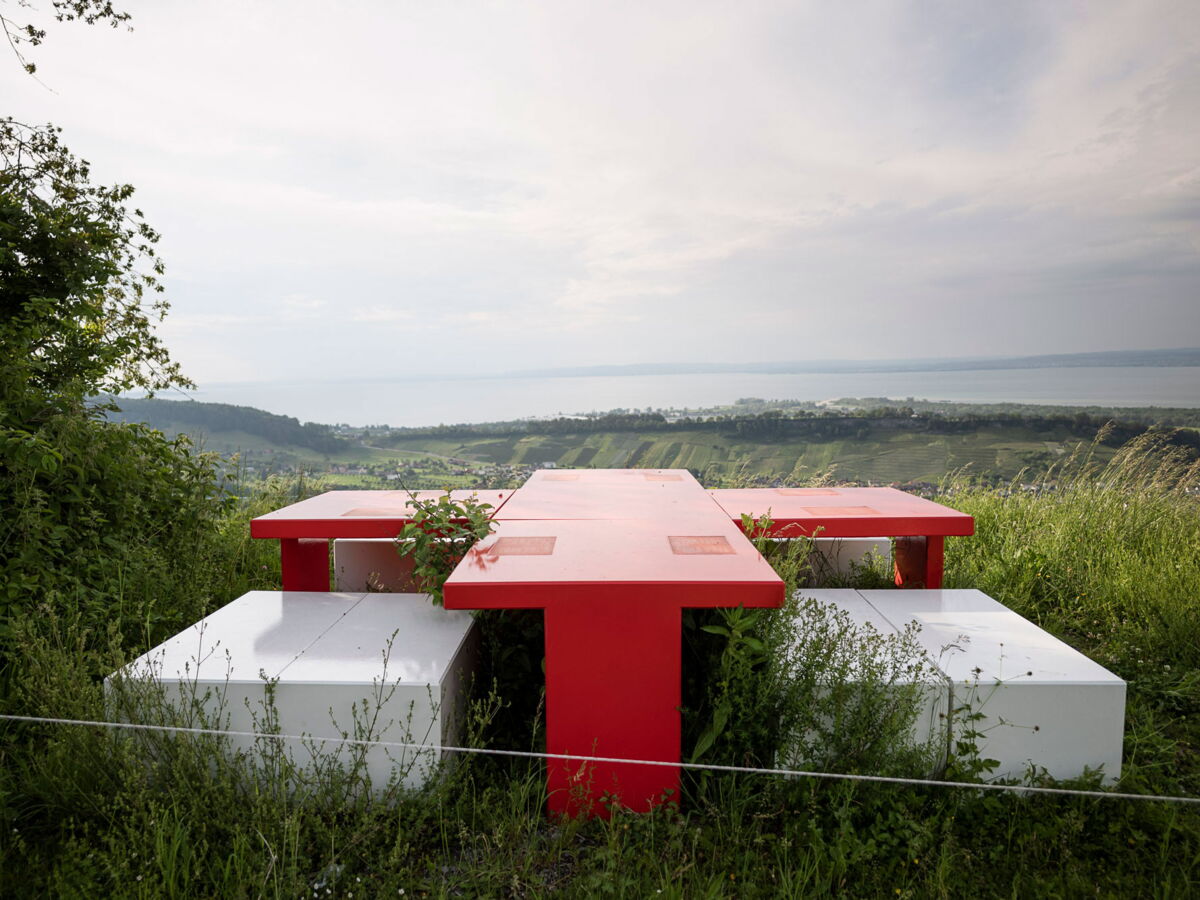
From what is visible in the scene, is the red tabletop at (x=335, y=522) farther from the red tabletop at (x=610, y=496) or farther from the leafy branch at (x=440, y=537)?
the red tabletop at (x=610, y=496)

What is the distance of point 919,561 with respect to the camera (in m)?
4.59

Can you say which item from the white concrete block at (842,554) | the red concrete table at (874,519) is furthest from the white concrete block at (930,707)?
the white concrete block at (842,554)

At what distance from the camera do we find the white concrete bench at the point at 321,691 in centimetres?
259

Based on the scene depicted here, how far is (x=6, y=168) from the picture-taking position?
215 inches

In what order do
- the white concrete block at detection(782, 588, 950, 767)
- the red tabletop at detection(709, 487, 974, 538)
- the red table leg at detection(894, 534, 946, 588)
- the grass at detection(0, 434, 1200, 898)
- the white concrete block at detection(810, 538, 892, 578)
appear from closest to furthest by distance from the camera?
the grass at detection(0, 434, 1200, 898)
the white concrete block at detection(782, 588, 950, 767)
the red tabletop at detection(709, 487, 974, 538)
the red table leg at detection(894, 534, 946, 588)
the white concrete block at detection(810, 538, 892, 578)

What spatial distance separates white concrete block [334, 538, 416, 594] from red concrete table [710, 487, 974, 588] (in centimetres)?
224

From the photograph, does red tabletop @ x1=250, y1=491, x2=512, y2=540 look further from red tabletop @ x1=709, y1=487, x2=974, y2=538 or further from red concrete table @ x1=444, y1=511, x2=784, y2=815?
red tabletop @ x1=709, y1=487, x2=974, y2=538

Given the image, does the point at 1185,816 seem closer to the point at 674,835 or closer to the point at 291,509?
the point at 674,835

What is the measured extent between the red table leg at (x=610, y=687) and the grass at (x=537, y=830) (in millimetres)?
104

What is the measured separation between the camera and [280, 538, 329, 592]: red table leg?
427cm

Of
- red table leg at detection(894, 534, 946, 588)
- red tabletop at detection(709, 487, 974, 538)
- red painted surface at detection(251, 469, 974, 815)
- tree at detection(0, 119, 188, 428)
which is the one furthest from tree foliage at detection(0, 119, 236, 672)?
red table leg at detection(894, 534, 946, 588)

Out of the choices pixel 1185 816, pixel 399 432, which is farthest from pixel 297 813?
pixel 399 432

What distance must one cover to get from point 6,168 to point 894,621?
22.8 feet

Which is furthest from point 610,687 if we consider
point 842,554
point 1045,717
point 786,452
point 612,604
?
point 786,452
